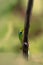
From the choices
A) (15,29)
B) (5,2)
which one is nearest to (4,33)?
(15,29)

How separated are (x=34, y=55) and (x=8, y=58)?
0.14m

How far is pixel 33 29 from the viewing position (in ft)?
3.12

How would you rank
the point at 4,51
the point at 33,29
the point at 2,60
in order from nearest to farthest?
the point at 2,60 → the point at 4,51 → the point at 33,29

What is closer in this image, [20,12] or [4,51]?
[4,51]

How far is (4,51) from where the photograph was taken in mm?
849

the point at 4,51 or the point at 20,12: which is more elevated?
the point at 20,12

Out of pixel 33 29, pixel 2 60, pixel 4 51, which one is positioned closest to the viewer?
pixel 2 60

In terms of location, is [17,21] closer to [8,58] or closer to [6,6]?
[6,6]

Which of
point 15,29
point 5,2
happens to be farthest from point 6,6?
point 15,29

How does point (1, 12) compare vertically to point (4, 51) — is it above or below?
above

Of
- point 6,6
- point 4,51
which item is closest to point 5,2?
point 6,6

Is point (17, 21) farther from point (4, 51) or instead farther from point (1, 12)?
point (4, 51)

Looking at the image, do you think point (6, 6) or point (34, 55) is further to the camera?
point (6, 6)

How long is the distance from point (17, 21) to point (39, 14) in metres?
0.12
